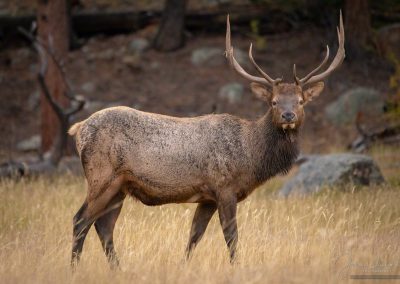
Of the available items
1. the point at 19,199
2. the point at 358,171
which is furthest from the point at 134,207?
the point at 358,171

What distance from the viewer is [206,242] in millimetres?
8266

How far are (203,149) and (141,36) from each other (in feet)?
49.8

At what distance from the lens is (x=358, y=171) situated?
40.0 feet

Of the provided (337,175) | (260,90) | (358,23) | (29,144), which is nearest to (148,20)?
(29,144)

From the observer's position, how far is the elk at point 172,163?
7.56 m

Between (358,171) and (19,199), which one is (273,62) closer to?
(358,171)

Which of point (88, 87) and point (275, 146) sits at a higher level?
point (275, 146)

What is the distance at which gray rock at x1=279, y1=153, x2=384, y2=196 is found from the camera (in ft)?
39.7

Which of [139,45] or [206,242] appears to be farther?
[139,45]

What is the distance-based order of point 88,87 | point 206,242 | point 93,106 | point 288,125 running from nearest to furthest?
point 288,125 < point 206,242 < point 93,106 < point 88,87

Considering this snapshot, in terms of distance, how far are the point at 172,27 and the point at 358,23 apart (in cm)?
519

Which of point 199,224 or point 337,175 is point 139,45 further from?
point 199,224

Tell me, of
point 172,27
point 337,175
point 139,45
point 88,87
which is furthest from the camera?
point 139,45

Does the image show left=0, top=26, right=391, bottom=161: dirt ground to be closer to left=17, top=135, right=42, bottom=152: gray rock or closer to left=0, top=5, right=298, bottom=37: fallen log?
left=17, top=135, right=42, bottom=152: gray rock
